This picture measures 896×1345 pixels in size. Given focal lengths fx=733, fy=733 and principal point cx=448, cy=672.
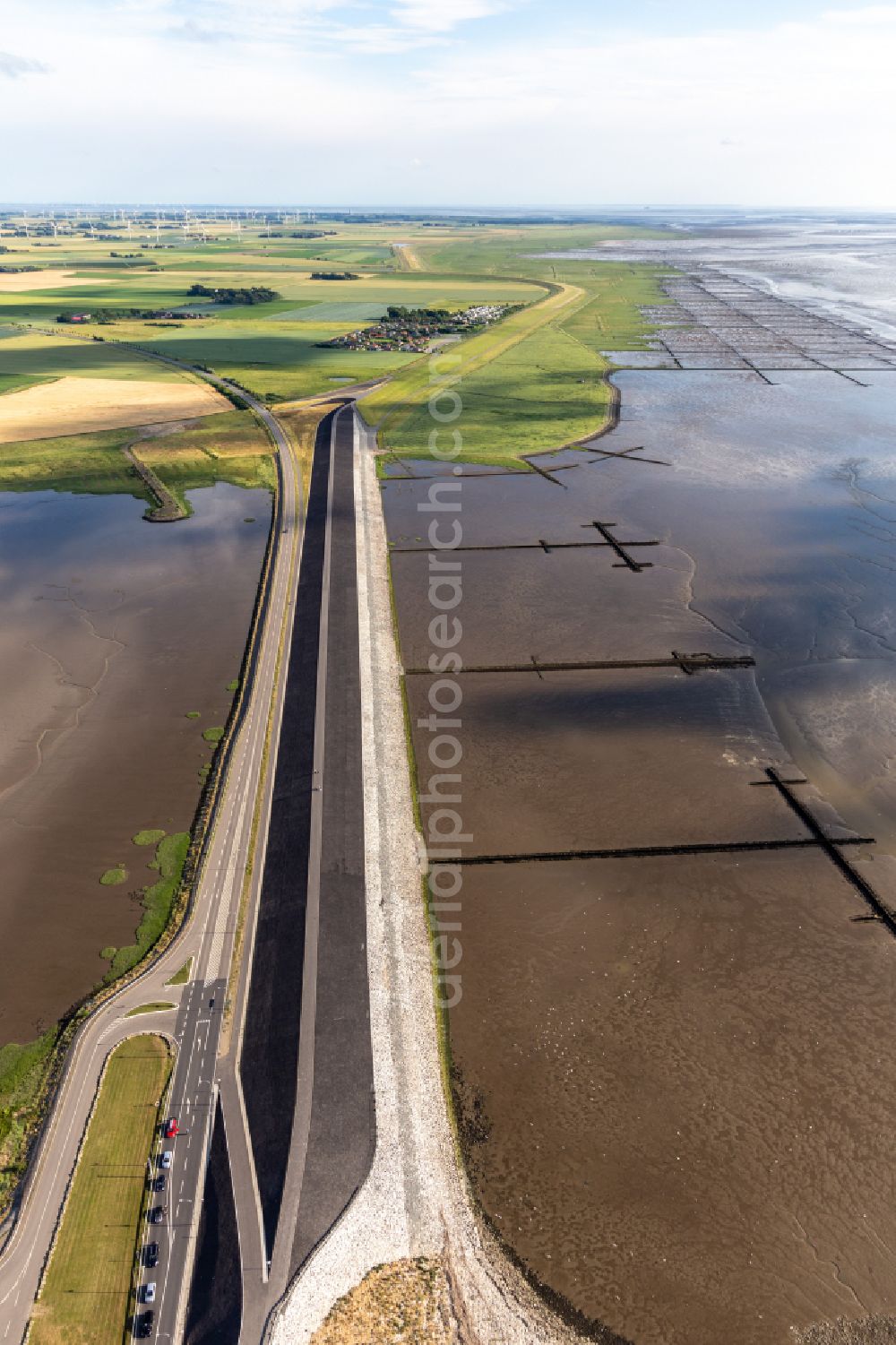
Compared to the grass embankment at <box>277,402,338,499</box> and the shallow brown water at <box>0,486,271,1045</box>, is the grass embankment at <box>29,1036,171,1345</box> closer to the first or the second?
the shallow brown water at <box>0,486,271,1045</box>

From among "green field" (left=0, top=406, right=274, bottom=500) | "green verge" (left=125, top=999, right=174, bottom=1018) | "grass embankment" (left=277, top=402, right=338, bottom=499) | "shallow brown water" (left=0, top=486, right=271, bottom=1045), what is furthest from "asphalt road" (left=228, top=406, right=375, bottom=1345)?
"green field" (left=0, top=406, right=274, bottom=500)

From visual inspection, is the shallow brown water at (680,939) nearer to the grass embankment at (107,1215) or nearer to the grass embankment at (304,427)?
the grass embankment at (107,1215)

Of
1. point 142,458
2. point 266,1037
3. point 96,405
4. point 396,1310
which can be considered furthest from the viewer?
point 96,405

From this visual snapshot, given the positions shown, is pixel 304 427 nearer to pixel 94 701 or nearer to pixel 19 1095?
pixel 94 701

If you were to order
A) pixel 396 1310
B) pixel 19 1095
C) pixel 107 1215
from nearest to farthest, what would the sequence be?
1. pixel 396 1310
2. pixel 107 1215
3. pixel 19 1095

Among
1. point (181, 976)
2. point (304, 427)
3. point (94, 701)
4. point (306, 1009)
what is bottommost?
point (181, 976)

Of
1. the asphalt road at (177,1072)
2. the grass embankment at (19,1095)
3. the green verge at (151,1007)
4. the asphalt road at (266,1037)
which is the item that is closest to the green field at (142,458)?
the asphalt road at (266,1037)

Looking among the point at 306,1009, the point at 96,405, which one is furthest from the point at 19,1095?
the point at 96,405
